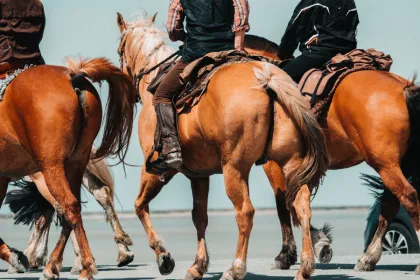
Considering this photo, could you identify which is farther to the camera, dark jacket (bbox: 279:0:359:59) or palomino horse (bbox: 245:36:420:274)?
dark jacket (bbox: 279:0:359:59)

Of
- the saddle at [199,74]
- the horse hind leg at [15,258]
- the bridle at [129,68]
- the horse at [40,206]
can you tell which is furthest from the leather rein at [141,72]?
the horse hind leg at [15,258]

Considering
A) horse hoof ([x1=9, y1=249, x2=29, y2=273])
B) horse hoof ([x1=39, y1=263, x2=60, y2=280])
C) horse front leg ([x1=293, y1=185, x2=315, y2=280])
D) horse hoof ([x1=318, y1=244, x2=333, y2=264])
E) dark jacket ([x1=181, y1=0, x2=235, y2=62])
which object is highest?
dark jacket ([x1=181, y1=0, x2=235, y2=62])

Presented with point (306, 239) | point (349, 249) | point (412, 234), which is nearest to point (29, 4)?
point (306, 239)

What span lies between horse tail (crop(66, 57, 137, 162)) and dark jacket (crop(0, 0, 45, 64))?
0.87 meters

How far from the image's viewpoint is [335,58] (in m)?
13.9

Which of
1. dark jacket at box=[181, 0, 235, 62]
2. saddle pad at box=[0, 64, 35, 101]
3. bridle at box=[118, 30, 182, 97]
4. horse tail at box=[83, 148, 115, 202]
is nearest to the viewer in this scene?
saddle pad at box=[0, 64, 35, 101]

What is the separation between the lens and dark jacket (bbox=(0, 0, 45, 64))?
1336 cm

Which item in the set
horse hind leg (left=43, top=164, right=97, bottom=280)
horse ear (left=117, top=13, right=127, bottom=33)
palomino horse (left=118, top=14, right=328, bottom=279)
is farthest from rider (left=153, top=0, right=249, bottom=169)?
horse ear (left=117, top=13, right=127, bottom=33)

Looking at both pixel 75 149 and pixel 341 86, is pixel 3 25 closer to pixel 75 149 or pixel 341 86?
pixel 75 149

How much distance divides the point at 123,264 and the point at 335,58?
389 cm

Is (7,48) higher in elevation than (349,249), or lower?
higher

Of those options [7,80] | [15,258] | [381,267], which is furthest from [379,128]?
[15,258]

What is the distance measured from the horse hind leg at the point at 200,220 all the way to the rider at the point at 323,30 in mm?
1622

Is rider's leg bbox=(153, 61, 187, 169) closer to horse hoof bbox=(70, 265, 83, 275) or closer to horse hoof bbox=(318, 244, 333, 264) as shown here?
horse hoof bbox=(318, 244, 333, 264)
